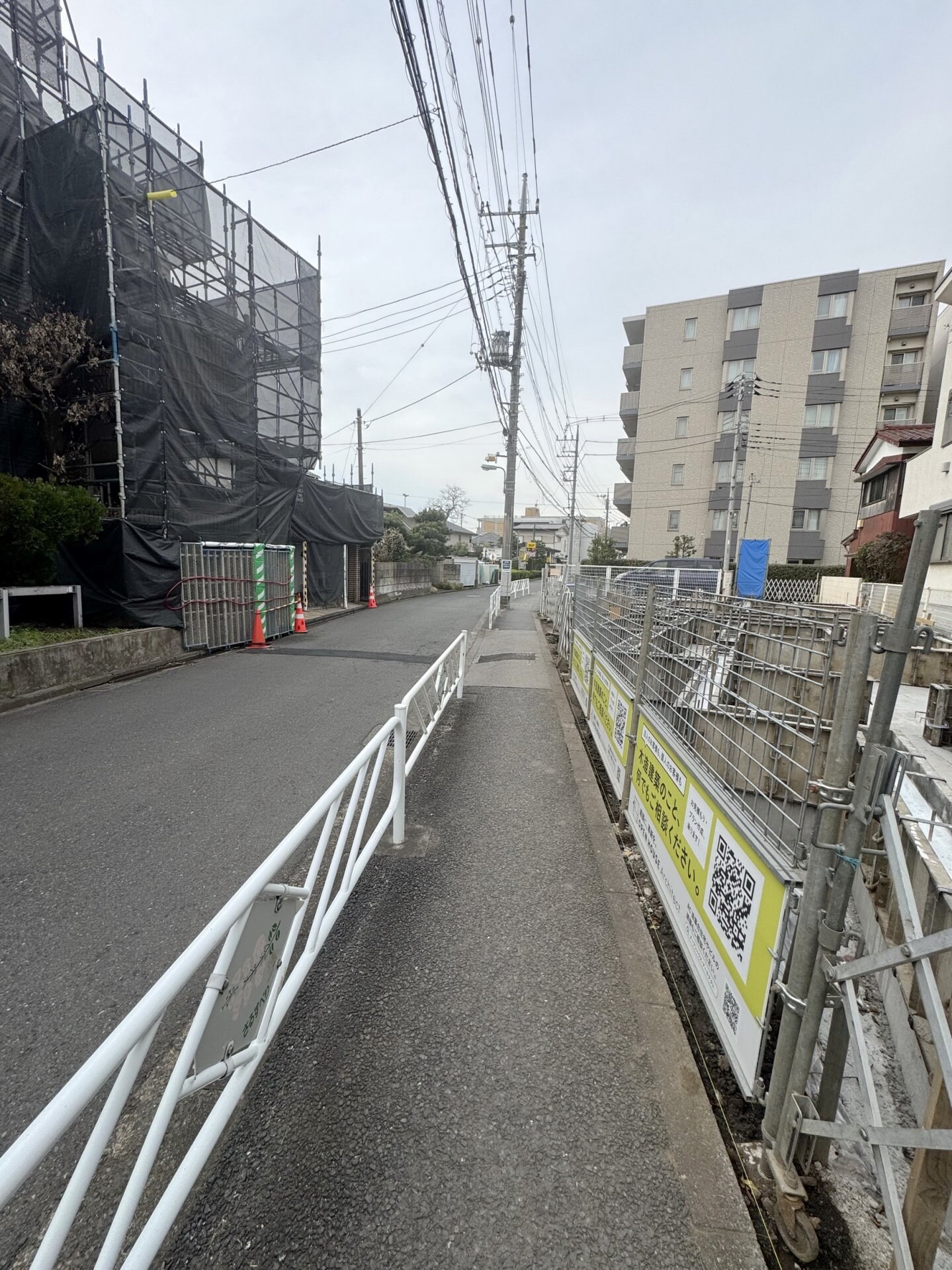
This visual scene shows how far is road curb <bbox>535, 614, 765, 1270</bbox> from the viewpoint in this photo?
155 cm

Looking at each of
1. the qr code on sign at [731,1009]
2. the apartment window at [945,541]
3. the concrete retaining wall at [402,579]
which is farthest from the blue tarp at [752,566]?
the qr code on sign at [731,1009]

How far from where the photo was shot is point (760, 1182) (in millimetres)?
1699

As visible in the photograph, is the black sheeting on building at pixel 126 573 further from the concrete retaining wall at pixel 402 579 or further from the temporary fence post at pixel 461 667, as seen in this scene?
the concrete retaining wall at pixel 402 579

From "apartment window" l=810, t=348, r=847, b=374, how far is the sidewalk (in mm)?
34007

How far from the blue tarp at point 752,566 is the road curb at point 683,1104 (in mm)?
20762

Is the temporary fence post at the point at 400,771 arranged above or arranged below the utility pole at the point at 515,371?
below

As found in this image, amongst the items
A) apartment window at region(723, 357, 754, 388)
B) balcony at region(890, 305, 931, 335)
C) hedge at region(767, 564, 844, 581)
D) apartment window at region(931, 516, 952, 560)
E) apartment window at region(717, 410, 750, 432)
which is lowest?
hedge at region(767, 564, 844, 581)

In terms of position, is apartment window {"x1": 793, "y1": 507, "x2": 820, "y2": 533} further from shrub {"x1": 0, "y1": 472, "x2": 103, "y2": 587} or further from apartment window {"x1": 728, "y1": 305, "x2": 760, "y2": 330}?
shrub {"x1": 0, "y1": 472, "x2": 103, "y2": 587}

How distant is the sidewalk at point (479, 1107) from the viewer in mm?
1558

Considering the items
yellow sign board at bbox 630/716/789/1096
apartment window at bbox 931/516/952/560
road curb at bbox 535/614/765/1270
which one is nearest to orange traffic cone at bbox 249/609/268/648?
road curb at bbox 535/614/765/1270

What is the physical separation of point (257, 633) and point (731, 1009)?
1080cm

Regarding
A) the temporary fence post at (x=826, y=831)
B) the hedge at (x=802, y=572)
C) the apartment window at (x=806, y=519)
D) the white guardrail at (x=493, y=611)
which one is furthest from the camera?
the apartment window at (x=806, y=519)

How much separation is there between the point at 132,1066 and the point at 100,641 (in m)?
8.35

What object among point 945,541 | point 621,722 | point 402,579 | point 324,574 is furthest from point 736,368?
point 621,722
